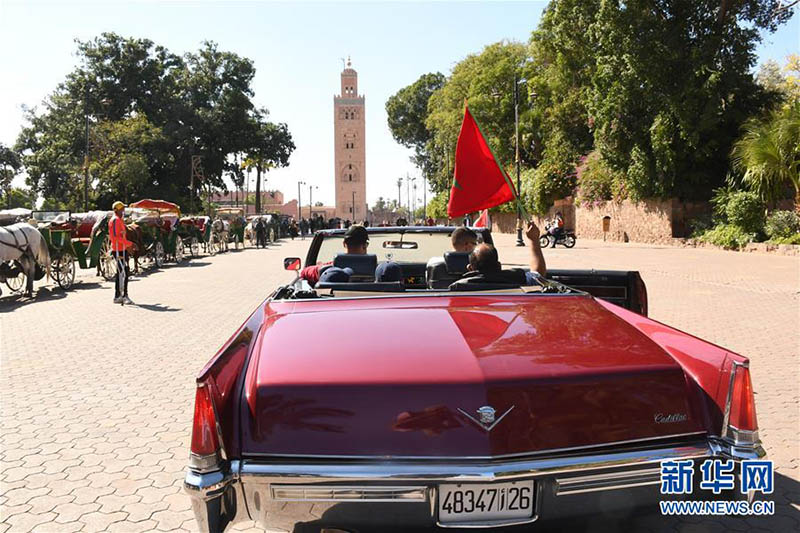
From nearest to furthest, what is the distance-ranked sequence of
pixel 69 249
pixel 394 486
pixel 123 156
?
pixel 394 486 < pixel 69 249 < pixel 123 156

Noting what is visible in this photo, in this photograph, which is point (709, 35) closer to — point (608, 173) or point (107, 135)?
point (608, 173)

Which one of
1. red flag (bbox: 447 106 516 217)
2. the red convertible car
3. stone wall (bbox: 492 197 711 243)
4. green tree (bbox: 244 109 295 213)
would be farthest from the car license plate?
green tree (bbox: 244 109 295 213)

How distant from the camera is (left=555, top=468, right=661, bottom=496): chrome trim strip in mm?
2357

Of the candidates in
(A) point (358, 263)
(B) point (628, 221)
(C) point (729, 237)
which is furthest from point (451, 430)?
(B) point (628, 221)

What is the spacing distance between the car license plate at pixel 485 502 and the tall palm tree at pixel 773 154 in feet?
80.8

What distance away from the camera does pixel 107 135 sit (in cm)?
4894

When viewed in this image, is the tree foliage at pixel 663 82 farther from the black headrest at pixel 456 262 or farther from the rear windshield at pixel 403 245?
the black headrest at pixel 456 262

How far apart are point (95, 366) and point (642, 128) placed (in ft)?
92.9

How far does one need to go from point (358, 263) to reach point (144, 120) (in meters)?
50.8

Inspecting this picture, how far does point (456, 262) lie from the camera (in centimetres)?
493

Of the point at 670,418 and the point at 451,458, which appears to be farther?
the point at 670,418

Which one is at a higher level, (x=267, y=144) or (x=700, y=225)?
(x=267, y=144)

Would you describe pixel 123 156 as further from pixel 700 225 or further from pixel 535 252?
pixel 535 252

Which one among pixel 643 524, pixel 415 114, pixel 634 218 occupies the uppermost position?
pixel 415 114
